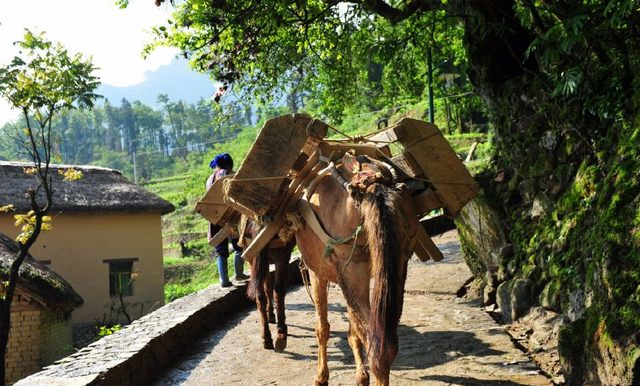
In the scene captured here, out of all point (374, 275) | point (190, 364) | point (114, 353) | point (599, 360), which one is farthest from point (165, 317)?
point (599, 360)

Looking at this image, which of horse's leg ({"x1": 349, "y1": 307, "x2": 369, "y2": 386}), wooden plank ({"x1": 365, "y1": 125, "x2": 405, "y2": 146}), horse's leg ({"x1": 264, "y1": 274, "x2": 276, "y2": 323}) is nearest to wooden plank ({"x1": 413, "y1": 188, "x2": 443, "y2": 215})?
wooden plank ({"x1": 365, "y1": 125, "x2": 405, "y2": 146})

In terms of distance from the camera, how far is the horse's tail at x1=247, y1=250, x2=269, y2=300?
7508 mm

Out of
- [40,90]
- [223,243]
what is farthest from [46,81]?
[223,243]

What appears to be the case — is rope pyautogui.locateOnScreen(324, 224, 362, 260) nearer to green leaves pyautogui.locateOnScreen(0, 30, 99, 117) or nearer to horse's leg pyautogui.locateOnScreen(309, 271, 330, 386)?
horse's leg pyautogui.locateOnScreen(309, 271, 330, 386)

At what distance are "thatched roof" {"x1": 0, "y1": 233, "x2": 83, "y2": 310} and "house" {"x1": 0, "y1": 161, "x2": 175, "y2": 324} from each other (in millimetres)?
4592

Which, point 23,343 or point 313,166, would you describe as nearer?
point 313,166

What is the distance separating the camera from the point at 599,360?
4449 millimetres

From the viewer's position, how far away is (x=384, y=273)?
4.04m

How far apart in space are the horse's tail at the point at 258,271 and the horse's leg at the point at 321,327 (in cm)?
176

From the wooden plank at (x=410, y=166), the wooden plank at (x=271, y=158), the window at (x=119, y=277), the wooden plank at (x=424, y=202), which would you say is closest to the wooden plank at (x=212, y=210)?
the wooden plank at (x=271, y=158)

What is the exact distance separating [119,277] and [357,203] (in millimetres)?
19611

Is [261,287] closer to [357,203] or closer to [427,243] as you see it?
[427,243]

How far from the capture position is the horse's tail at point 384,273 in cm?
400

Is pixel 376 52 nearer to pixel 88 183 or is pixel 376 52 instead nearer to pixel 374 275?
pixel 374 275
